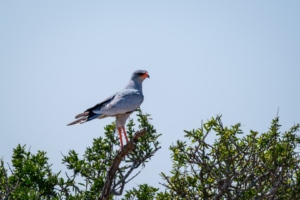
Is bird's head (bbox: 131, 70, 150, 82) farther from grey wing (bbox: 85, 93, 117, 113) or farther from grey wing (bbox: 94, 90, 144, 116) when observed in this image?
grey wing (bbox: 85, 93, 117, 113)

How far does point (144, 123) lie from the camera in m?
8.31

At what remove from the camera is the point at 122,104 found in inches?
342

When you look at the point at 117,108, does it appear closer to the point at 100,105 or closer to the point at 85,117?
the point at 100,105

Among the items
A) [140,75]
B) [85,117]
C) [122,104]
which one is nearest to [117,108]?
[122,104]

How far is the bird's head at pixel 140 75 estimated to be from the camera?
9703 mm

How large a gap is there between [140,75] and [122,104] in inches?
53.3

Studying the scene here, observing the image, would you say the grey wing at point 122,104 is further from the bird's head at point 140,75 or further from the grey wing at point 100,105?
the bird's head at point 140,75

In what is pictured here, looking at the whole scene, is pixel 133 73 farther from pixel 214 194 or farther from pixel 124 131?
pixel 214 194

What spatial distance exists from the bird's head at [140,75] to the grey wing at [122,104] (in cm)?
77

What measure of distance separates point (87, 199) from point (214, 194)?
8.28 ft

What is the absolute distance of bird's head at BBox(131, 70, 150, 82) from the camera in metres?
9.70

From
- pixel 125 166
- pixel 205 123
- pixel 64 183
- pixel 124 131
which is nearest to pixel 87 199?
pixel 64 183

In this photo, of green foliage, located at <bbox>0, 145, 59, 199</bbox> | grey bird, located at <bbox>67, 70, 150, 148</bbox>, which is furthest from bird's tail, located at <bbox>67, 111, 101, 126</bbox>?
green foliage, located at <bbox>0, 145, 59, 199</bbox>

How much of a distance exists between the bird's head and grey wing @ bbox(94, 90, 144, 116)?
774mm
